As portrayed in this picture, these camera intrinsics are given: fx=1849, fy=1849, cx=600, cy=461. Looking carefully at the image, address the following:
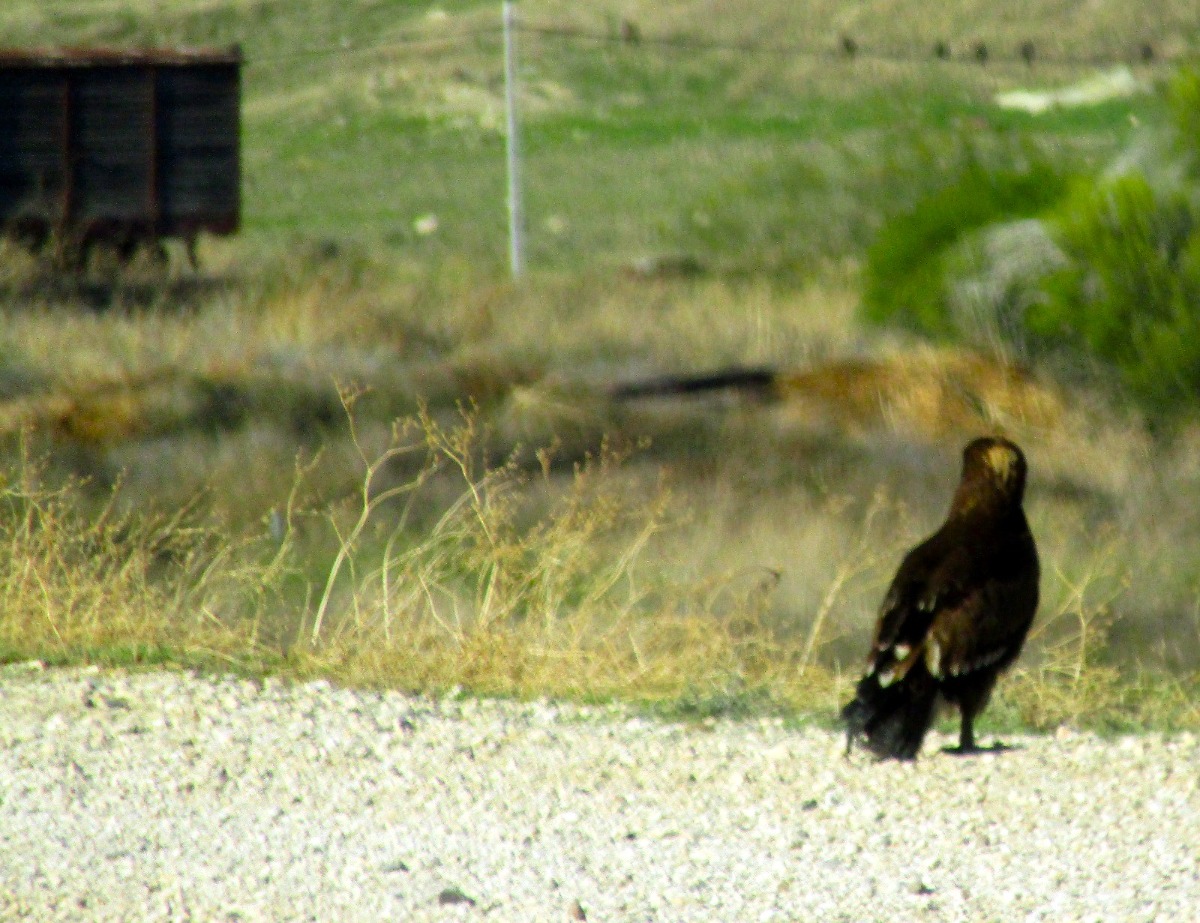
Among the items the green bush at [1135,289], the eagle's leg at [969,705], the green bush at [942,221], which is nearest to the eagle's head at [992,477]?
the eagle's leg at [969,705]

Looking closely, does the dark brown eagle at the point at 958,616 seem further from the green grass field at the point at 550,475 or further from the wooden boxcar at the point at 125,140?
the wooden boxcar at the point at 125,140

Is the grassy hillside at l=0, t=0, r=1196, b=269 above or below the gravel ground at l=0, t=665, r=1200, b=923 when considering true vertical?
above

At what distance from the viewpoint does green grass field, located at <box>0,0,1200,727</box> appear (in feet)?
22.6

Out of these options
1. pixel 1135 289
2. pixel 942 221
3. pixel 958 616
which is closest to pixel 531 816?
pixel 958 616

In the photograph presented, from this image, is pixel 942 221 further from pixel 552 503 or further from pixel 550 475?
pixel 552 503

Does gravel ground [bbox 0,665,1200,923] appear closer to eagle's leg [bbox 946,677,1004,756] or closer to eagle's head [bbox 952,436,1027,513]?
eagle's leg [bbox 946,677,1004,756]

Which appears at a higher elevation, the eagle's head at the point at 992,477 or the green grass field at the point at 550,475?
the eagle's head at the point at 992,477

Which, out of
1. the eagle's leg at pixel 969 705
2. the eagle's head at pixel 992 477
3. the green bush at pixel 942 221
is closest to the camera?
the eagle's leg at pixel 969 705

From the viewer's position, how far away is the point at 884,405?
1370 cm

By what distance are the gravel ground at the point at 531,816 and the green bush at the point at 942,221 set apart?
38.1 ft

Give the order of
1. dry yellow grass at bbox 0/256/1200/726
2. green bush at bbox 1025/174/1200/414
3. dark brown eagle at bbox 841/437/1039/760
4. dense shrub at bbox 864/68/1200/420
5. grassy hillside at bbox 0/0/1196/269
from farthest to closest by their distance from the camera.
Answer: grassy hillside at bbox 0/0/1196/269 → dense shrub at bbox 864/68/1200/420 → green bush at bbox 1025/174/1200/414 → dry yellow grass at bbox 0/256/1200/726 → dark brown eagle at bbox 841/437/1039/760

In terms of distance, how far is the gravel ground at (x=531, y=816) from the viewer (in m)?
4.27

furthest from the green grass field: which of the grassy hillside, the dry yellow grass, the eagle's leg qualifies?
the grassy hillside

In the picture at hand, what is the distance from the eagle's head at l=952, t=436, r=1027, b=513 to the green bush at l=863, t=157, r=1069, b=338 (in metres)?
11.5
